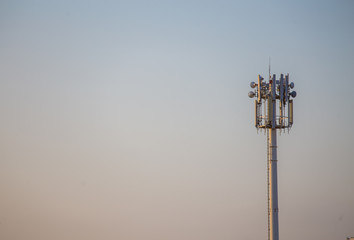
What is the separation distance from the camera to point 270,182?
16462 centimetres

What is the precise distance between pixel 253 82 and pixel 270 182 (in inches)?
513

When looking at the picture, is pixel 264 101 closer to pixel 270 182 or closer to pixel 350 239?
pixel 270 182

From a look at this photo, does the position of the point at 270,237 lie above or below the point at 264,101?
below

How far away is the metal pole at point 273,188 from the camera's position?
6452 inches

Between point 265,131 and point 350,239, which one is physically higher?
point 265,131

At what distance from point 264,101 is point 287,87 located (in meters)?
3.45

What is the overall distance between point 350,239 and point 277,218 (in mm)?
14807

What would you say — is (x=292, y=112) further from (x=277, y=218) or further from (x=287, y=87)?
(x=277, y=218)

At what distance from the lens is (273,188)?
16450 cm

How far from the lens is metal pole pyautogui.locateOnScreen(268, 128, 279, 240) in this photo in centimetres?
16388

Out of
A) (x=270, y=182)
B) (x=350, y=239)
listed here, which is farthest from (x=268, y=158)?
(x=350, y=239)

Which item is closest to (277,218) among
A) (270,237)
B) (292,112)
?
(270,237)

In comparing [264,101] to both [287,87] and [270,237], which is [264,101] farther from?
[270,237]

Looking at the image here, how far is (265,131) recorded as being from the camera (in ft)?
545
